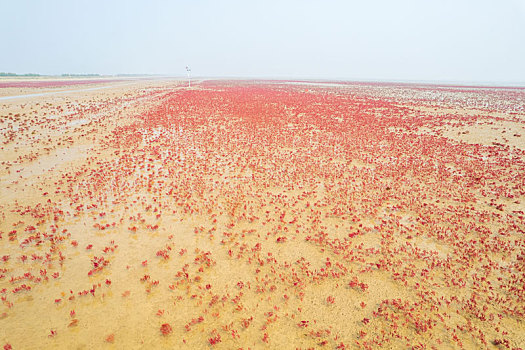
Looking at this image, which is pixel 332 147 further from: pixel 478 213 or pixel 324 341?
pixel 324 341

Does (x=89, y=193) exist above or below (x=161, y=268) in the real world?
above

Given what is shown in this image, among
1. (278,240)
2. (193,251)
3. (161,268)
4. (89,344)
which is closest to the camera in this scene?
(89,344)

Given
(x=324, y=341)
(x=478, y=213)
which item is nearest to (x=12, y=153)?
(x=324, y=341)

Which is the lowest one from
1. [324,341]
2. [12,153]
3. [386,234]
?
[324,341]

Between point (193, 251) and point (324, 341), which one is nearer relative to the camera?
point (324, 341)

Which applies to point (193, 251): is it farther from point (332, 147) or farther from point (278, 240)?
point (332, 147)

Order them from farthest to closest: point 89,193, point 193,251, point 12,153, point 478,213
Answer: point 12,153 < point 89,193 < point 478,213 < point 193,251

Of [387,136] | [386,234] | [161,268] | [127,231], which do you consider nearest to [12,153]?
[127,231]
